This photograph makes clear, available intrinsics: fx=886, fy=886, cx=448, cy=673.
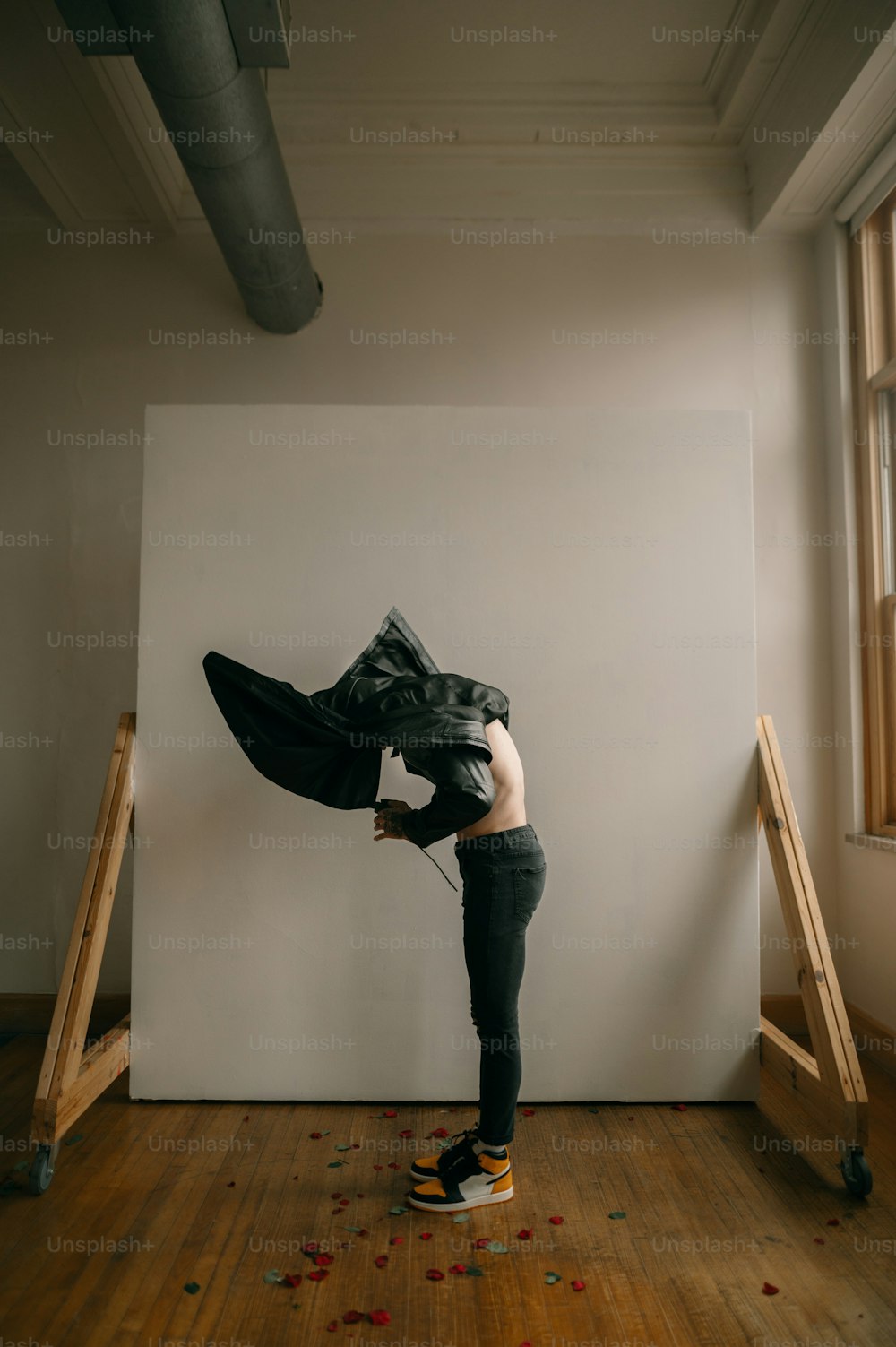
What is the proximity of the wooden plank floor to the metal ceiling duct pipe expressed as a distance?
3189mm

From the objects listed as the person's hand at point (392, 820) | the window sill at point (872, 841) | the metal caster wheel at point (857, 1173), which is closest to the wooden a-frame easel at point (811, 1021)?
the metal caster wheel at point (857, 1173)

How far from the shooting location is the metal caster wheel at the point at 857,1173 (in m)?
2.50

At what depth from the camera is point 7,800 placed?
3902 millimetres

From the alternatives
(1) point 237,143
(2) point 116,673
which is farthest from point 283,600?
(1) point 237,143

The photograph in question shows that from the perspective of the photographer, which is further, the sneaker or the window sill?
the window sill

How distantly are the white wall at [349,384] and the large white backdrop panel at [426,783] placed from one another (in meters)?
0.84

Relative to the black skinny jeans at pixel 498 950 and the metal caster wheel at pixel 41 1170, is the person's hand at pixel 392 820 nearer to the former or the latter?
the black skinny jeans at pixel 498 950

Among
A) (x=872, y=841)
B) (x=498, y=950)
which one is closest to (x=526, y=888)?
(x=498, y=950)

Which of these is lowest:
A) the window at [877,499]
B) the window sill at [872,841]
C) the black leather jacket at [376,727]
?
the window sill at [872,841]

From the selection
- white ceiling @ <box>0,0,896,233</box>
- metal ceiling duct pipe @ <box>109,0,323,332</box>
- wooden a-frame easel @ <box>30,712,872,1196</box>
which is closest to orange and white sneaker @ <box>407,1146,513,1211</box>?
wooden a-frame easel @ <box>30,712,872,1196</box>

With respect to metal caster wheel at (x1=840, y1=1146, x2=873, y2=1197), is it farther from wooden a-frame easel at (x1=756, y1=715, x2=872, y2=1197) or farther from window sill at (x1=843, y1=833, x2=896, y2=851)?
window sill at (x1=843, y1=833, x2=896, y2=851)

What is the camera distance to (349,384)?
13.2 ft

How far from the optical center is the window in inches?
145

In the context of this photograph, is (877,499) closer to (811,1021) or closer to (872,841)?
(872,841)
